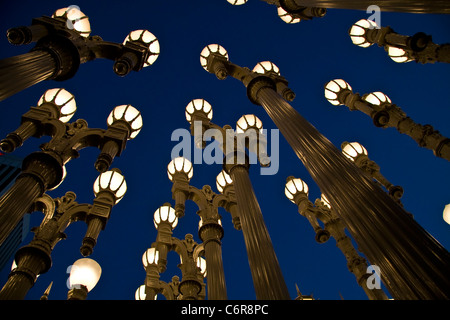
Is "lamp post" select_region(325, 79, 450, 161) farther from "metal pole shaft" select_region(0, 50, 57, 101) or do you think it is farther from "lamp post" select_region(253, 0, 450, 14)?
"metal pole shaft" select_region(0, 50, 57, 101)

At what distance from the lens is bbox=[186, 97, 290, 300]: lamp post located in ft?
14.4

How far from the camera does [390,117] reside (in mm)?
9086

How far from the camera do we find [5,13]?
28125 mm

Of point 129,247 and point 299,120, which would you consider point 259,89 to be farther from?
point 129,247

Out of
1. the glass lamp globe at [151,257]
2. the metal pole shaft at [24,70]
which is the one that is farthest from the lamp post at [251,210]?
the metal pole shaft at [24,70]

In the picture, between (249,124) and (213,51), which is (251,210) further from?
(213,51)

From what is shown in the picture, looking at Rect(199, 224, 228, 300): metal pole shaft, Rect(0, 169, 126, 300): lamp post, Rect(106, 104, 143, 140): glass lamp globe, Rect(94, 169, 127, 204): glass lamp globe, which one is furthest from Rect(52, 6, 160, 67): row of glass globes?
Rect(199, 224, 228, 300): metal pole shaft

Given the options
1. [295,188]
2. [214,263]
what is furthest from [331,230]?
[214,263]

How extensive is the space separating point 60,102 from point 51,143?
1763 mm

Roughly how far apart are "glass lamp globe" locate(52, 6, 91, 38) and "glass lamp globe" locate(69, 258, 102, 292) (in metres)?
5.40

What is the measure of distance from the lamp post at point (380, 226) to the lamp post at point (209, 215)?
270 cm

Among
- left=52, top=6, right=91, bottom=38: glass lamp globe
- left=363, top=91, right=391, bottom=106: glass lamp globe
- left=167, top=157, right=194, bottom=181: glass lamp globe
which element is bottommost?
left=167, top=157, right=194, bottom=181: glass lamp globe

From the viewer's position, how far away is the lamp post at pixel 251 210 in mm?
4390
